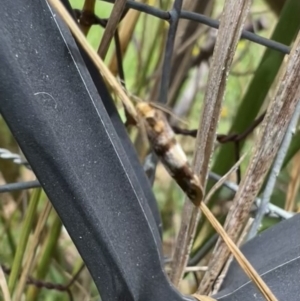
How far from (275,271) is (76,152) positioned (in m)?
0.12

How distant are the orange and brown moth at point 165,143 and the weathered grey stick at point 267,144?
8cm

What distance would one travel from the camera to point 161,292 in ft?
0.76

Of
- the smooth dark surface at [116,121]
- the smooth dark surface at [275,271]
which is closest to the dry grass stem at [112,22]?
the smooth dark surface at [116,121]

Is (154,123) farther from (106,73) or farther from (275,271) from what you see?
(275,271)

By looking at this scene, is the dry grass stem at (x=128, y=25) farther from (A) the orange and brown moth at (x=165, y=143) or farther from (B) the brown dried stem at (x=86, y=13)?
(A) the orange and brown moth at (x=165, y=143)

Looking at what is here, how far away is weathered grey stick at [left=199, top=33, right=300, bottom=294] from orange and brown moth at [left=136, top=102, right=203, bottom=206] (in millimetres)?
82

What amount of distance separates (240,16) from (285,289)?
13 cm

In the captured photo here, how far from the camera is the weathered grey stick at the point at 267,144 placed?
0.22 m

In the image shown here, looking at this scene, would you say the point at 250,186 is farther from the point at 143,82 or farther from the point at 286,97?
the point at 143,82

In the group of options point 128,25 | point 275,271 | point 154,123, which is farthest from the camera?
point 128,25

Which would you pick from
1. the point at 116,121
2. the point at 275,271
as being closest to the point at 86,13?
the point at 116,121

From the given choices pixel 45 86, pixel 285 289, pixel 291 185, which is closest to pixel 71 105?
pixel 45 86

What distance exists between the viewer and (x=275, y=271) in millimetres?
243

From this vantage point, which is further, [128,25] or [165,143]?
[128,25]
